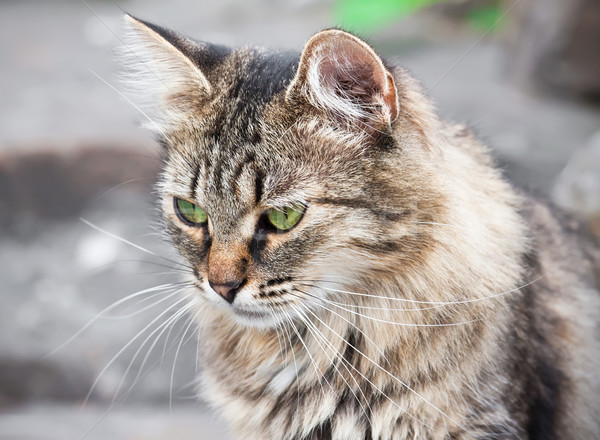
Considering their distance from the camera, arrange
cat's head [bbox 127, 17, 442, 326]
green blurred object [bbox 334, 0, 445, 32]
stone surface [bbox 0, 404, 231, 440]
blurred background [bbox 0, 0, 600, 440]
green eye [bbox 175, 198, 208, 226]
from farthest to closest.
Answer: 1. green blurred object [bbox 334, 0, 445, 32]
2. blurred background [bbox 0, 0, 600, 440]
3. stone surface [bbox 0, 404, 231, 440]
4. green eye [bbox 175, 198, 208, 226]
5. cat's head [bbox 127, 17, 442, 326]

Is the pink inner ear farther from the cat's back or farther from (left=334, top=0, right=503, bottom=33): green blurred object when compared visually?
(left=334, top=0, right=503, bottom=33): green blurred object

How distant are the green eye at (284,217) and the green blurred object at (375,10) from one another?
5533 millimetres

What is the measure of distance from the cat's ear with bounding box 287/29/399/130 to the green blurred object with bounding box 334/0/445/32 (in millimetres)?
5434

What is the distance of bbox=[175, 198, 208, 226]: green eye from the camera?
207cm

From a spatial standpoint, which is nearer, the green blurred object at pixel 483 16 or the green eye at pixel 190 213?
the green eye at pixel 190 213

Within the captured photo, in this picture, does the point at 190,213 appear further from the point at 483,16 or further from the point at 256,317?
the point at 483,16

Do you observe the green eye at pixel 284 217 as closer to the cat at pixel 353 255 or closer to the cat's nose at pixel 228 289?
the cat at pixel 353 255

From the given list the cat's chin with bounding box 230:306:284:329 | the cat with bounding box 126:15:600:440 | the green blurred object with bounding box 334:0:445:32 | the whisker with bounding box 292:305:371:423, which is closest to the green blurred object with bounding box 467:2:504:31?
the green blurred object with bounding box 334:0:445:32

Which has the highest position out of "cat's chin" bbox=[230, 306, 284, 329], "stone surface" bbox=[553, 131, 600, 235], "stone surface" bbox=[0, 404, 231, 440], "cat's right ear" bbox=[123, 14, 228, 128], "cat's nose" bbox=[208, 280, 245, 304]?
"stone surface" bbox=[553, 131, 600, 235]

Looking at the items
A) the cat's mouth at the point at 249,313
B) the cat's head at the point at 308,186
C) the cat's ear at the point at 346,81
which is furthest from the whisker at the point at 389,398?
the cat's ear at the point at 346,81

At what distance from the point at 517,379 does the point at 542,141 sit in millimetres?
3657

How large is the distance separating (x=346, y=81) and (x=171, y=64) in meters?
0.65

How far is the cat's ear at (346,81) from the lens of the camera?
5.57ft

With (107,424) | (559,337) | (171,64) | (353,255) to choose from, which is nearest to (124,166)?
(107,424)
